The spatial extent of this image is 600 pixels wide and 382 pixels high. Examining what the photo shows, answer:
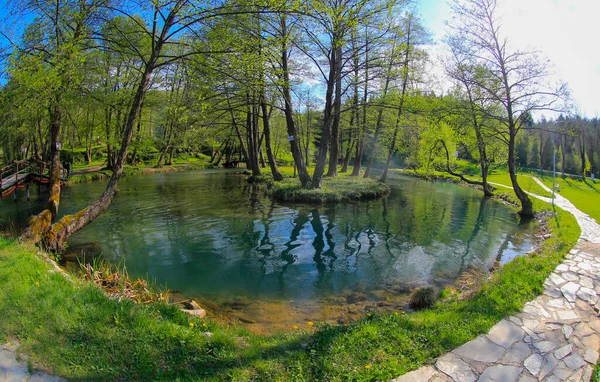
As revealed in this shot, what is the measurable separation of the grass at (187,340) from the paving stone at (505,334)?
12 cm

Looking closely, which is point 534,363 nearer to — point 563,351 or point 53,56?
point 563,351

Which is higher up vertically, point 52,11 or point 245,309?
point 52,11

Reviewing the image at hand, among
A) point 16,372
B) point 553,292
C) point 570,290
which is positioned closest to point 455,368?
point 553,292

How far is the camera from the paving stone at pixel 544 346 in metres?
4.07

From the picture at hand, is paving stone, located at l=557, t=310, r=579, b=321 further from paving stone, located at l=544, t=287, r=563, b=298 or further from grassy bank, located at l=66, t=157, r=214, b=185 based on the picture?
grassy bank, located at l=66, t=157, r=214, b=185

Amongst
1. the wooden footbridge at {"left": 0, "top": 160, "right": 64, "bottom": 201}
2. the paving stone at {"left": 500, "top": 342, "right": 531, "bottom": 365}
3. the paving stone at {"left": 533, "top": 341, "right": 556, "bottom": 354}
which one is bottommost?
the paving stone at {"left": 533, "top": 341, "right": 556, "bottom": 354}

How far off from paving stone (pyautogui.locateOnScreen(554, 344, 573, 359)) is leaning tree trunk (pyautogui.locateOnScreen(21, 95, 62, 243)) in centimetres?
957

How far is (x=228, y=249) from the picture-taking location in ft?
30.7

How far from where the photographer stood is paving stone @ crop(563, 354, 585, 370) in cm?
380

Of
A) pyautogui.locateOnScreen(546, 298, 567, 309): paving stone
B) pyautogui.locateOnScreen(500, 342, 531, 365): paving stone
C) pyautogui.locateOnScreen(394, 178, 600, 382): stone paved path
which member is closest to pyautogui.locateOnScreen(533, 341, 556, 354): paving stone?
pyautogui.locateOnScreen(394, 178, 600, 382): stone paved path

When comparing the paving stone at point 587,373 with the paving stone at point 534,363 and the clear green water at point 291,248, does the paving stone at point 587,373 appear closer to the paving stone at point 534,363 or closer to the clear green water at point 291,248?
the paving stone at point 534,363

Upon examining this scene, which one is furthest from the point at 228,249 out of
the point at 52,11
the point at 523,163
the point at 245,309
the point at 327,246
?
the point at 523,163

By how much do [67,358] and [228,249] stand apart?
6.05m

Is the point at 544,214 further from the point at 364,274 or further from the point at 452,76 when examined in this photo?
the point at 364,274
